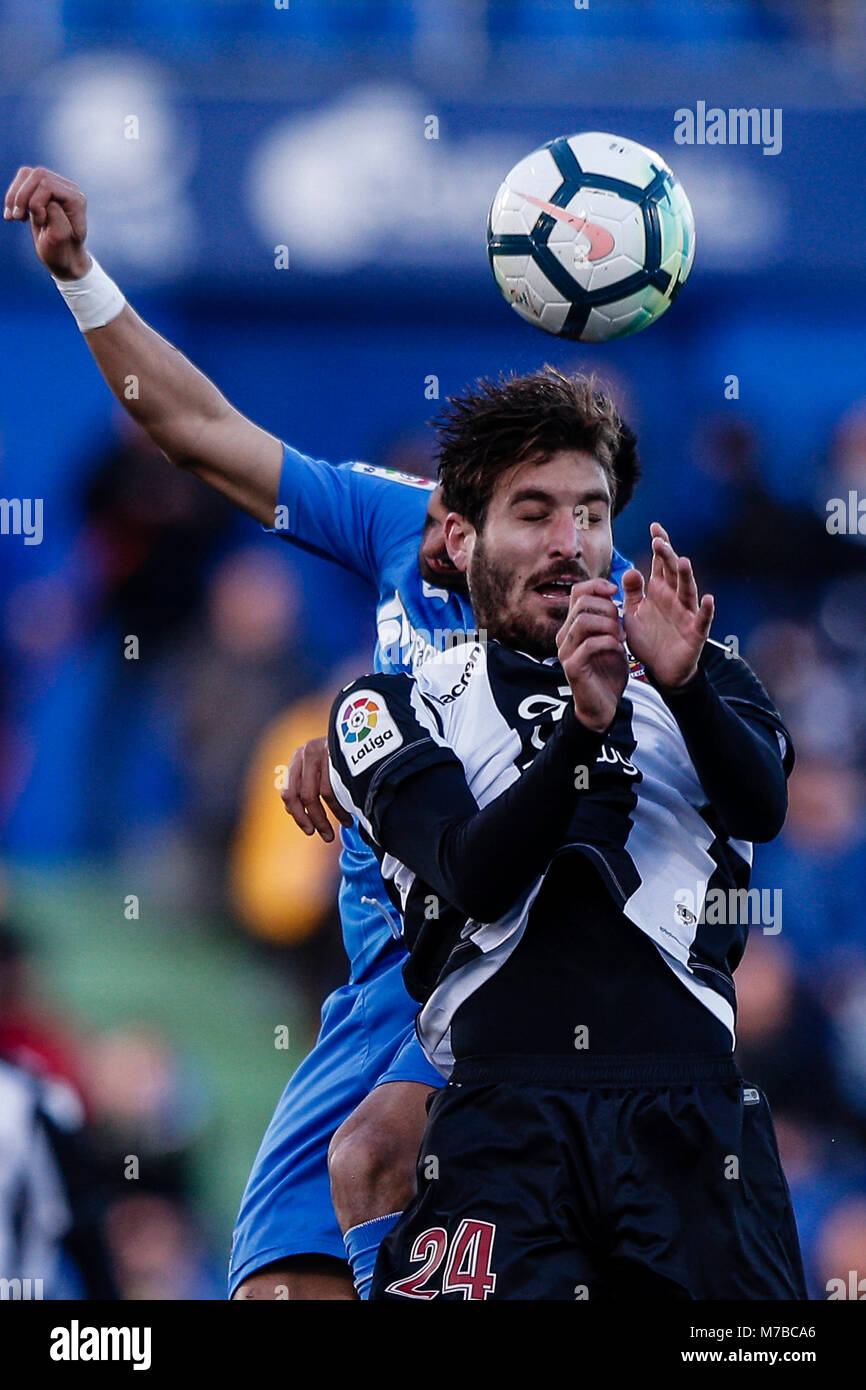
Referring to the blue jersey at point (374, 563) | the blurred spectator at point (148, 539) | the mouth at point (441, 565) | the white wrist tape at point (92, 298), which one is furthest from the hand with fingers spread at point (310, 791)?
the blurred spectator at point (148, 539)

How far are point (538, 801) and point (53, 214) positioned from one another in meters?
1.67

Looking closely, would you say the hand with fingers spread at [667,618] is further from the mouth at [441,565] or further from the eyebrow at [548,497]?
the mouth at [441,565]

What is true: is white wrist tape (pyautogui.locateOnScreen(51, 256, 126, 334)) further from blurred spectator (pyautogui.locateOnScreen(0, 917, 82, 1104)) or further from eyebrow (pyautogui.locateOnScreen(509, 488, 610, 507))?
blurred spectator (pyautogui.locateOnScreen(0, 917, 82, 1104))

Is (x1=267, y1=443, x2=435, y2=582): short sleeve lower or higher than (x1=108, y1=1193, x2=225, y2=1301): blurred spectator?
higher

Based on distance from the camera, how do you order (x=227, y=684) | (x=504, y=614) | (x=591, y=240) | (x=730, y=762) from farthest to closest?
(x=227, y=684) → (x=591, y=240) → (x=504, y=614) → (x=730, y=762)

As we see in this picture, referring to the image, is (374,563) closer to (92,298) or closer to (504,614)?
(92,298)

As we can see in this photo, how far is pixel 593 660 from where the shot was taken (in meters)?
2.25

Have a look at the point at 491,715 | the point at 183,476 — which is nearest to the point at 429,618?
the point at 491,715

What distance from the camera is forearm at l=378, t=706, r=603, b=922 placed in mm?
2252

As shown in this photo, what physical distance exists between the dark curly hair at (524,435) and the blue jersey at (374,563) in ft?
2.32

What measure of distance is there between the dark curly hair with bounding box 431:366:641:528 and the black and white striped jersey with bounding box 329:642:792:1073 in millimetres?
283

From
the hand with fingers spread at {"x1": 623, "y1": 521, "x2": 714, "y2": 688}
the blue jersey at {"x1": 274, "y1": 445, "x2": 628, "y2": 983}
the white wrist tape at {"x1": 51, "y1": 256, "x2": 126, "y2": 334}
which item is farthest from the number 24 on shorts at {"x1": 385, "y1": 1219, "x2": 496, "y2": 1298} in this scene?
the white wrist tape at {"x1": 51, "y1": 256, "x2": 126, "y2": 334}

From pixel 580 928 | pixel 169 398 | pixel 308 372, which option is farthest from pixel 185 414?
pixel 308 372
